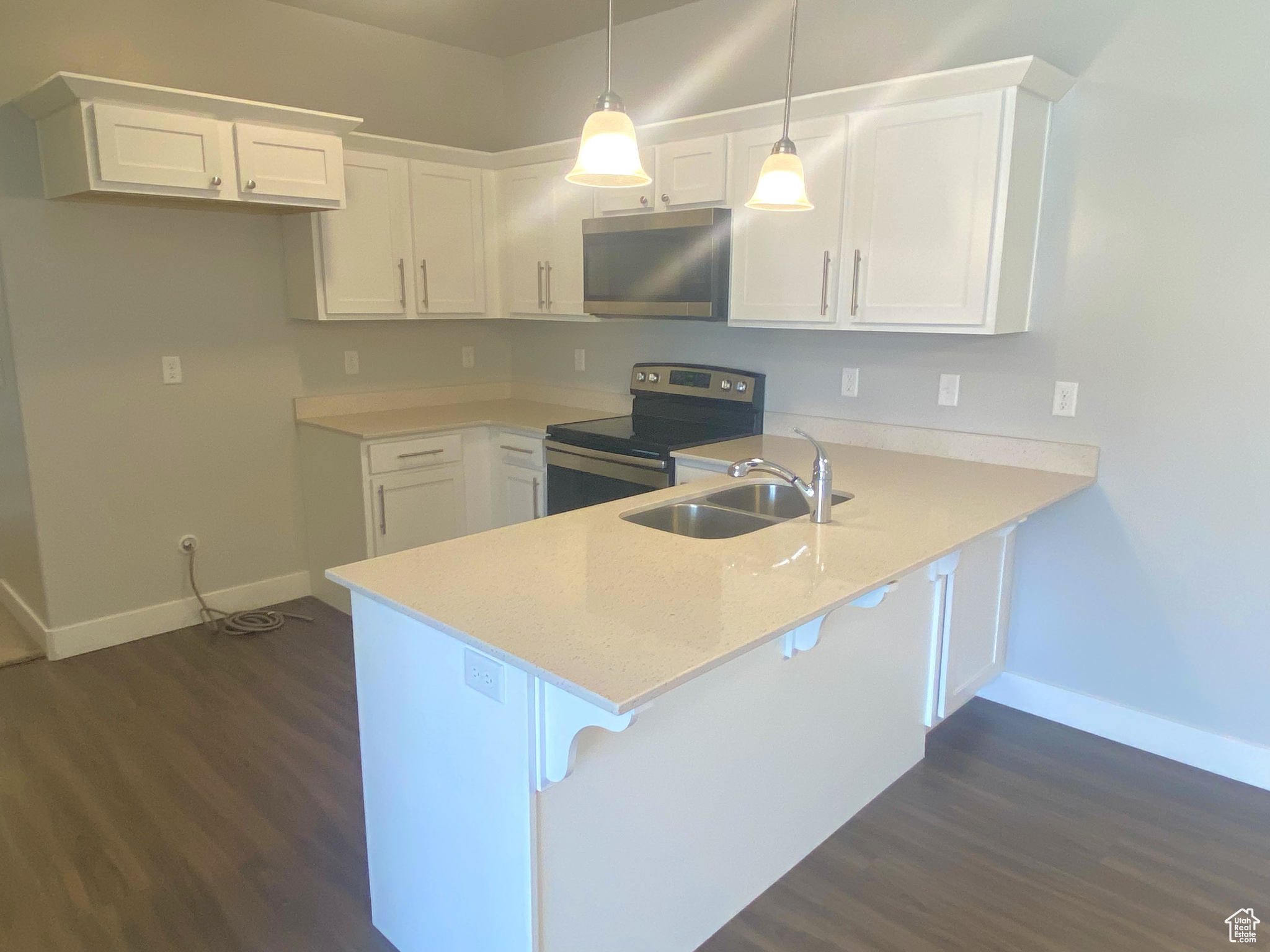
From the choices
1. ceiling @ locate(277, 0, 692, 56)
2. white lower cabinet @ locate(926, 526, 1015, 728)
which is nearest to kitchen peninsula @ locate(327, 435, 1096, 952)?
white lower cabinet @ locate(926, 526, 1015, 728)

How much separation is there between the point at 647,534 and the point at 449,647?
66 centimetres

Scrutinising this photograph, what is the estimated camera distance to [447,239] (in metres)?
3.99

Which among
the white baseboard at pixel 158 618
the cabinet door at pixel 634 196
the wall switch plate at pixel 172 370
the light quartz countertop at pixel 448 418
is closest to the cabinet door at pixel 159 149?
the wall switch plate at pixel 172 370

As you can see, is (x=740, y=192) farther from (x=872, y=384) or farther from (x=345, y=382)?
(x=345, y=382)

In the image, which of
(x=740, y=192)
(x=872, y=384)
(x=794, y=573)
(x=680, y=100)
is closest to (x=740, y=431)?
(x=872, y=384)

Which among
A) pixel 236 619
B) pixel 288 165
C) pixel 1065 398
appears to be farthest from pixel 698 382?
pixel 236 619

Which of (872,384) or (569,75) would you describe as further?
(569,75)

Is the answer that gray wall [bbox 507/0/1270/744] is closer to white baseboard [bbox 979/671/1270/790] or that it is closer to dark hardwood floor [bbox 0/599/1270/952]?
white baseboard [bbox 979/671/1270/790]

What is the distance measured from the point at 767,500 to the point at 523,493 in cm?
163

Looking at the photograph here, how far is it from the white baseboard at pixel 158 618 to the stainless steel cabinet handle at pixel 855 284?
2872 millimetres

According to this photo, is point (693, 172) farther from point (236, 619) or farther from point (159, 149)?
point (236, 619)

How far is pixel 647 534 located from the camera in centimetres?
208

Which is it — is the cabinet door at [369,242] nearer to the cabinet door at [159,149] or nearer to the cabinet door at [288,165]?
the cabinet door at [288,165]

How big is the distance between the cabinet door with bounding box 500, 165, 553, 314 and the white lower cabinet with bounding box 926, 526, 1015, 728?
91.4 inches
